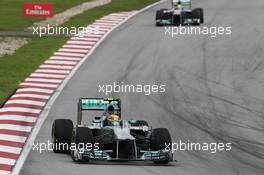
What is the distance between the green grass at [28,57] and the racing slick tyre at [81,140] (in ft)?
32.1

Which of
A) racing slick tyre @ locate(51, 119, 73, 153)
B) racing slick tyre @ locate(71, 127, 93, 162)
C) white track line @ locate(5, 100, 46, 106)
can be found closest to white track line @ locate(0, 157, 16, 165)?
racing slick tyre @ locate(51, 119, 73, 153)

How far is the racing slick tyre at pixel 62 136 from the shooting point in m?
24.0

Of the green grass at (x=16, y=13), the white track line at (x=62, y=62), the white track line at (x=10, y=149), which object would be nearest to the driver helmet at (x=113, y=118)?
the white track line at (x=10, y=149)

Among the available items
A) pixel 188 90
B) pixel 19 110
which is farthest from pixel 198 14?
pixel 19 110

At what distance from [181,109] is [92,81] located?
6372mm

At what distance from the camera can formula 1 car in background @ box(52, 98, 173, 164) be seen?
2250 cm

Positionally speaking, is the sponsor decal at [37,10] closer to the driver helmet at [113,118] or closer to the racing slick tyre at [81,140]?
the driver helmet at [113,118]

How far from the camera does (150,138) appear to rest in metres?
23.2

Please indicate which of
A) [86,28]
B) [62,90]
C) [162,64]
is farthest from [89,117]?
[86,28]

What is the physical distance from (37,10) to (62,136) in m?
27.3

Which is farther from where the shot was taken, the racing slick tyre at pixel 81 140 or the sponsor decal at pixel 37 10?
the sponsor decal at pixel 37 10

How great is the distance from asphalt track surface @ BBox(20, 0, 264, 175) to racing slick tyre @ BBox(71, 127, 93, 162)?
0.26 metres

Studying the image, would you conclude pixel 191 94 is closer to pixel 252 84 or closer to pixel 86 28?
pixel 252 84

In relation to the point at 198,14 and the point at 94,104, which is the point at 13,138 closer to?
the point at 94,104
